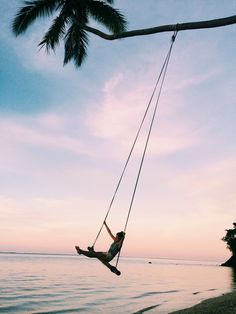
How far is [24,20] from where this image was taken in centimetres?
1520

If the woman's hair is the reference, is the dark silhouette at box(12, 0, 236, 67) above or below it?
Result: above

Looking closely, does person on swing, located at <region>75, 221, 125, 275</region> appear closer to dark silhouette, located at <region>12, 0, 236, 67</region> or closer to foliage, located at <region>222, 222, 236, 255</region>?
dark silhouette, located at <region>12, 0, 236, 67</region>

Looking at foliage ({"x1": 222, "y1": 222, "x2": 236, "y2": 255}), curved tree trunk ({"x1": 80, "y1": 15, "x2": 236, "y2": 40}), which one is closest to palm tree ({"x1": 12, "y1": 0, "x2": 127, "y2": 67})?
curved tree trunk ({"x1": 80, "y1": 15, "x2": 236, "y2": 40})

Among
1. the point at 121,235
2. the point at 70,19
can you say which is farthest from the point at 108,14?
the point at 121,235

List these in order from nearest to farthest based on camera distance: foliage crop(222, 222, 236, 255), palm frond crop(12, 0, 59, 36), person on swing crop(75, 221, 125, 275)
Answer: person on swing crop(75, 221, 125, 275), palm frond crop(12, 0, 59, 36), foliage crop(222, 222, 236, 255)

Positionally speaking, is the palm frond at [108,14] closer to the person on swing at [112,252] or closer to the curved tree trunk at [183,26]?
the curved tree trunk at [183,26]

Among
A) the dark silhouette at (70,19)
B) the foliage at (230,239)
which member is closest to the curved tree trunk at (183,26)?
the dark silhouette at (70,19)

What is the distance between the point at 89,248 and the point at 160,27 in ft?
24.1

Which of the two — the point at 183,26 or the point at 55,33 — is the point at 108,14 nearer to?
the point at 55,33

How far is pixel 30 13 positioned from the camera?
15.1m

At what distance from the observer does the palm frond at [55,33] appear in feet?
52.4

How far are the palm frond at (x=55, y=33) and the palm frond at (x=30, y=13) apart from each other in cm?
65

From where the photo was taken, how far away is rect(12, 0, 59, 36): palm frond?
15.1m

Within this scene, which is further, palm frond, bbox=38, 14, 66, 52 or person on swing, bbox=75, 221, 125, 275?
palm frond, bbox=38, 14, 66, 52
